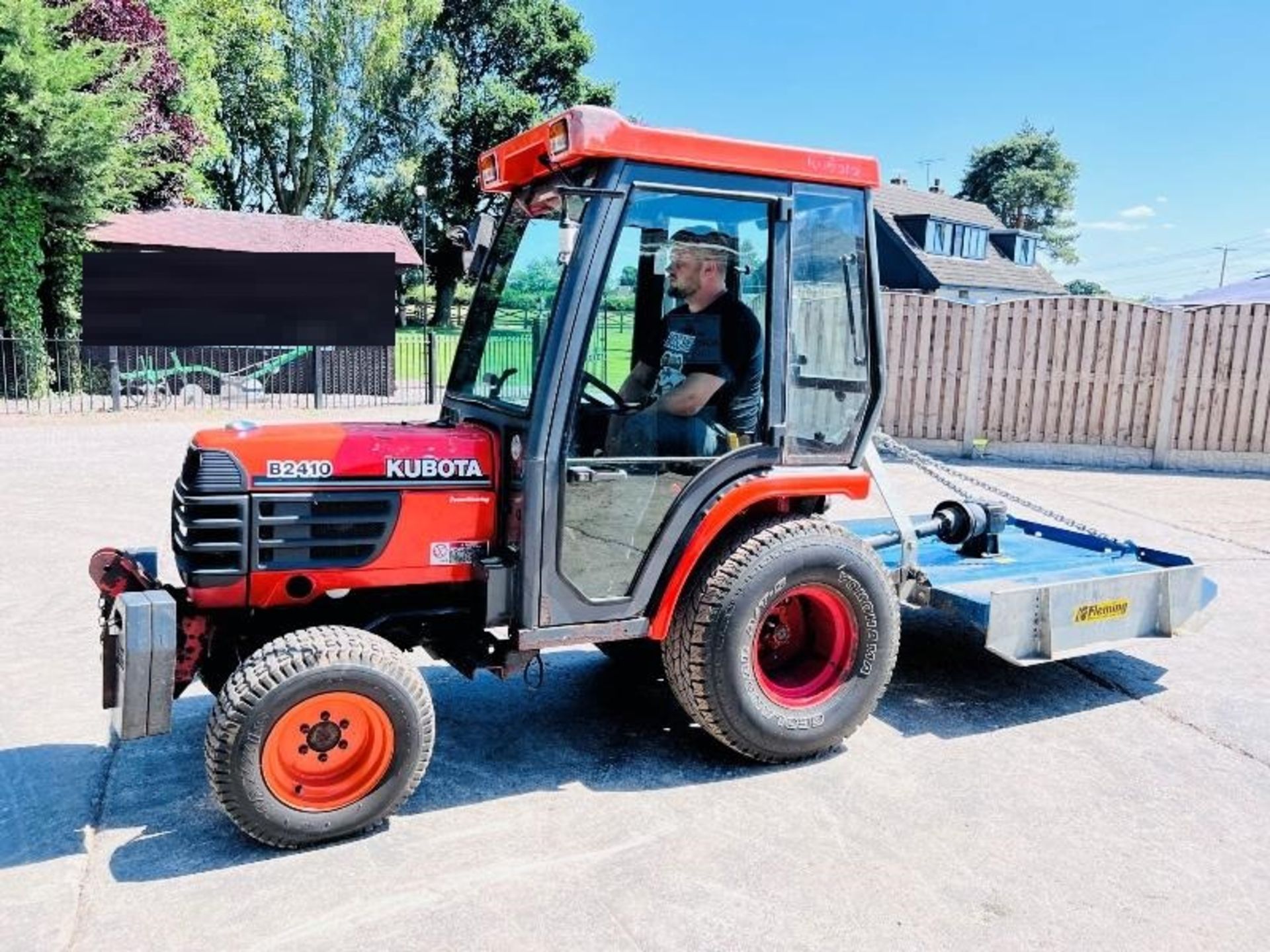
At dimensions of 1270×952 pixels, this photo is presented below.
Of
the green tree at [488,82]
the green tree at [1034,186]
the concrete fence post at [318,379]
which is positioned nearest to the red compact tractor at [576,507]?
the concrete fence post at [318,379]

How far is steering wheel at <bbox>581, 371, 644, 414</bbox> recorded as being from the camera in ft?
11.8

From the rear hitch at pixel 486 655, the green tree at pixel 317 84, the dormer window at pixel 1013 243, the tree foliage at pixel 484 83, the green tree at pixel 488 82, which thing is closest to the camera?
the rear hitch at pixel 486 655

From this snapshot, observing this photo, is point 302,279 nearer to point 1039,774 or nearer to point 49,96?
point 49,96

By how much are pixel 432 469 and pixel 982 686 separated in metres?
3.14

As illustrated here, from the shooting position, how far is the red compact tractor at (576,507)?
3330mm

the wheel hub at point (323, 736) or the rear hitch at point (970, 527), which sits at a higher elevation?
the rear hitch at point (970, 527)

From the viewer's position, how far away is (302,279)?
2003cm

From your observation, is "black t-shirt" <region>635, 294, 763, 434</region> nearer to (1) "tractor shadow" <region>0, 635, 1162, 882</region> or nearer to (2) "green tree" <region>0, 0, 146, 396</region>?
(1) "tractor shadow" <region>0, 635, 1162, 882</region>

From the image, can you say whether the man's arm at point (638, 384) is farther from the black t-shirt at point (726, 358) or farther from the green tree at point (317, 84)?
the green tree at point (317, 84)

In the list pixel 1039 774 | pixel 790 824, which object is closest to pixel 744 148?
pixel 790 824

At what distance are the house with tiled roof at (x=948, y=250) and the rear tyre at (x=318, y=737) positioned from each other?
33.3 metres

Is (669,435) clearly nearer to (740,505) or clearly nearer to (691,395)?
(691,395)

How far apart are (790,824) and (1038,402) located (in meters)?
10.7

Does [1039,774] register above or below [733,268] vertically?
below
